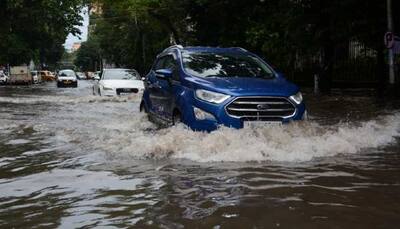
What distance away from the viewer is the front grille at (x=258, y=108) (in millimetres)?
8516

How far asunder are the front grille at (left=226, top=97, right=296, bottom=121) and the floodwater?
0.23 m

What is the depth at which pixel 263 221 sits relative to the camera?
487 centimetres

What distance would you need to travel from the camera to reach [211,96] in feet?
28.3

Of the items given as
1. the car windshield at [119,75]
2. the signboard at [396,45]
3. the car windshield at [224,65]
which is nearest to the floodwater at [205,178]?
the car windshield at [224,65]

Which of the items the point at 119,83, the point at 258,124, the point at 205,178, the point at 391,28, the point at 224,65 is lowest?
the point at 205,178

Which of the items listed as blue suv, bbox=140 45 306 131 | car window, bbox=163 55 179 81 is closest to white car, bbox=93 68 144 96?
car window, bbox=163 55 179 81

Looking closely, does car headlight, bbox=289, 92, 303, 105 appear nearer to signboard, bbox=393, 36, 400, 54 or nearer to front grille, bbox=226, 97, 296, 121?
front grille, bbox=226, 97, 296, 121

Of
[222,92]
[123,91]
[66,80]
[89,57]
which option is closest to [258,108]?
[222,92]

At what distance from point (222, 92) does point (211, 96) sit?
18 cm

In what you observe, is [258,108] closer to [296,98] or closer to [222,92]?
[222,92]

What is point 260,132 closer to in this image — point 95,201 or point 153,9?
point 95,201

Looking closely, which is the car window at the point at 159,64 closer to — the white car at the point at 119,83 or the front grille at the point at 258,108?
the front grille at the point at 258,108

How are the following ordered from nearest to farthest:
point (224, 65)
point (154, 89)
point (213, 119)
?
point (213, 119), point (224, 65), point (154, 89)

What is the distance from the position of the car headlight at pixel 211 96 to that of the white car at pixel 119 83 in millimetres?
13303
